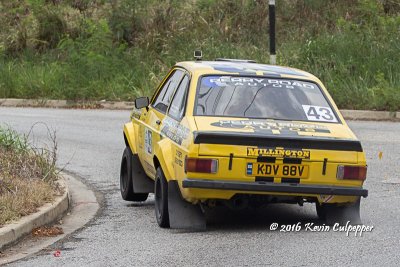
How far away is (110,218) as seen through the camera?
11.4 meters

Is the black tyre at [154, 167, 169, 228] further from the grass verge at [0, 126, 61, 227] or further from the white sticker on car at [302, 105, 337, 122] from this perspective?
the white sticker on car at [302, 105, 337, 122]

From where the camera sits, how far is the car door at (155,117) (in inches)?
447

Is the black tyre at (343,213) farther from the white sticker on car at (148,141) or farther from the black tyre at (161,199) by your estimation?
the white sticker on car at (148,141)

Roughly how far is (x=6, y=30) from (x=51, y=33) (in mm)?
1726

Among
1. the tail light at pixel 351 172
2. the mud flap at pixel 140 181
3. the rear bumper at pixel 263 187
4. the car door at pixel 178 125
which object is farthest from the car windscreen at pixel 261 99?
the mud flap at pixel 140 181

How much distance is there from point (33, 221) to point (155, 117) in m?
2.02

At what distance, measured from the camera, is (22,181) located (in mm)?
11641

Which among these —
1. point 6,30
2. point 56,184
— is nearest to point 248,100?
point 56,184

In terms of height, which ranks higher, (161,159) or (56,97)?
(161,159)

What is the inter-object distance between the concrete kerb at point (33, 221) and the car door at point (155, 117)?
972 mm

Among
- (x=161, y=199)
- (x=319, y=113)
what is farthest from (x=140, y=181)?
(x=319, y=113)

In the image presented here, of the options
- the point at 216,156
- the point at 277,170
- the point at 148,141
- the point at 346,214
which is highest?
the point at 216,156

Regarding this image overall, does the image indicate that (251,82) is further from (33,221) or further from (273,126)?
(33,221)

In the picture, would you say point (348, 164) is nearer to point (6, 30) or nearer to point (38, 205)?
point (38, 205)
